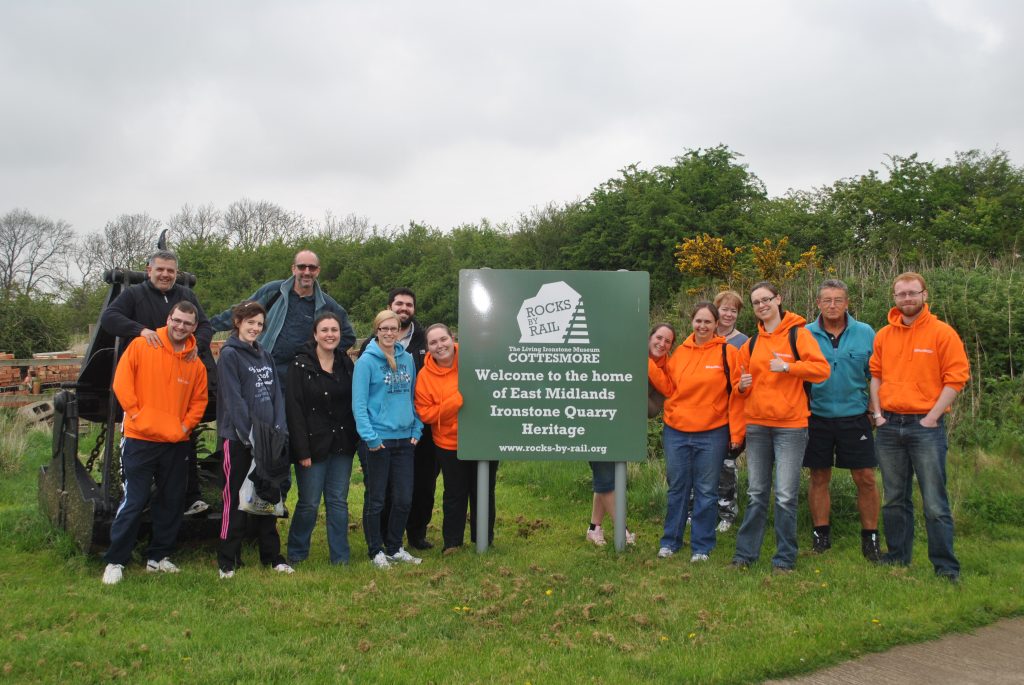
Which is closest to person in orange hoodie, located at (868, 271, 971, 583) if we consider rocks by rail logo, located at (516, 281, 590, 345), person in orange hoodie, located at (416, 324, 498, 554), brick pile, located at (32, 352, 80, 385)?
rocks by rail logo, located at (516, 281, 590, 345)

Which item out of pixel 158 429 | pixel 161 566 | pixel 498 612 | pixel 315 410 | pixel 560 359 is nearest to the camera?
pixel 498 612

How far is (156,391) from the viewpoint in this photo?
5785 mm

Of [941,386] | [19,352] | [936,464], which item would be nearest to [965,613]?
[936,464]

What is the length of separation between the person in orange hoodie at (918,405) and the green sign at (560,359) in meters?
1.75

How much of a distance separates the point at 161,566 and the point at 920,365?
5208 millimetres

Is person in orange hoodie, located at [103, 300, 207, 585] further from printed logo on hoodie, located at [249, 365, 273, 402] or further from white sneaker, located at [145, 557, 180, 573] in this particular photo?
printed logo on hoodie, located at [249, 365, 273, 402]

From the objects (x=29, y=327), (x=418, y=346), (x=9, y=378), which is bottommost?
(x=9, y=378)

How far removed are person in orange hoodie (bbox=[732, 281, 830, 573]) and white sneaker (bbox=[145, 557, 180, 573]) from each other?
3.87 metres

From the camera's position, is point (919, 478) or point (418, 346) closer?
point (919, 478)

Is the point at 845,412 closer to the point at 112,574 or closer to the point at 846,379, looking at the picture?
the point at 846,379

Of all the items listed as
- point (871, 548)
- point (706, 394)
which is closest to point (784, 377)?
point (706, 394)

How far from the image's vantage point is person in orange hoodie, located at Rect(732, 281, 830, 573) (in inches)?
228

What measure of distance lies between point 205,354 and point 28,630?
2275mm

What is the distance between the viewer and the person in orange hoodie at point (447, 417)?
6547 mm
